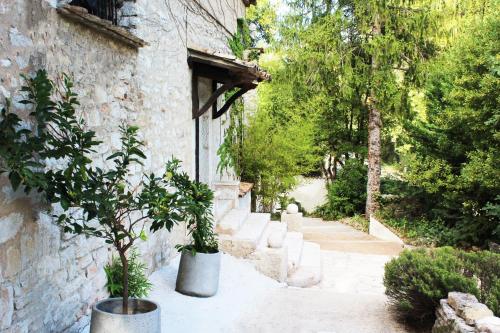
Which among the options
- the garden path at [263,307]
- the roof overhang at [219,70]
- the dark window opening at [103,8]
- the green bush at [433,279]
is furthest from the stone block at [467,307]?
the dark window opening at [103,8]

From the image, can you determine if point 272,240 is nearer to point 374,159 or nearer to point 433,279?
point 433,279

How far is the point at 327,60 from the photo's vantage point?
44.2 ft

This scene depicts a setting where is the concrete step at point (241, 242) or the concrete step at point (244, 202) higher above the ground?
the concrete step at point (244, 202)

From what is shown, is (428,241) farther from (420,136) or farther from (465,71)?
(465,71)

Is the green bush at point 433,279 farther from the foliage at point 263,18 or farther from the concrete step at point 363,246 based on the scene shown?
the foliage at point 263,18

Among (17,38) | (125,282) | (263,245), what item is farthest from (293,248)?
(17,38)

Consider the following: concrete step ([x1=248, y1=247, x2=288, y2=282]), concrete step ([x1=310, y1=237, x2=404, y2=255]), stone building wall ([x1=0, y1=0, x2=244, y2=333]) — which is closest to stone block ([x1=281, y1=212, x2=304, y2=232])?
concrete step ([x1=310, y1=237, x2=404, y2=255])

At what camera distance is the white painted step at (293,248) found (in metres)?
7.72

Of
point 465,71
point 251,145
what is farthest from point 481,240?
point 251,145

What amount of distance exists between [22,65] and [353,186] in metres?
14.4

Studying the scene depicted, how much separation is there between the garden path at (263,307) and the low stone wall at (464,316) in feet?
1.86

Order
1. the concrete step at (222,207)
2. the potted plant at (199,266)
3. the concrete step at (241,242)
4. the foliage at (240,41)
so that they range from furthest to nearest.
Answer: the foliage at (240,41) → the concrete step at (222,207) → the concrete step at (241,242) → the potted plant at (199,266)

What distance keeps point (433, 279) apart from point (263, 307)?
1.89m

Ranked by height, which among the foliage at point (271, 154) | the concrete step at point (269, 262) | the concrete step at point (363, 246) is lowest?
the concrete step at point (363, 246)
